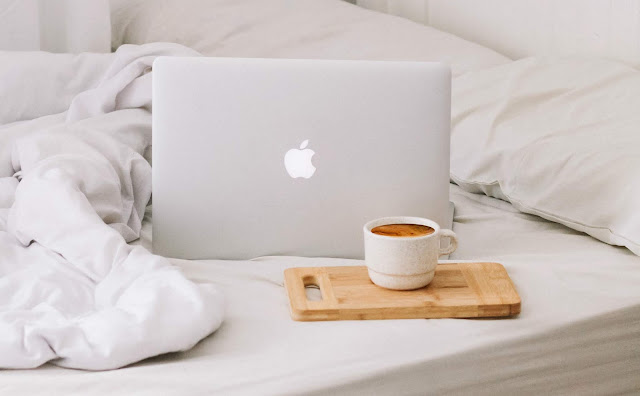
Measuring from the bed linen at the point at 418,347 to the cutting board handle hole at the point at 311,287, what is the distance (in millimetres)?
32

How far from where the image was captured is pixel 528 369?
108cm

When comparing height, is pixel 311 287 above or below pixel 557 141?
below

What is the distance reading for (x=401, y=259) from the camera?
1.08m

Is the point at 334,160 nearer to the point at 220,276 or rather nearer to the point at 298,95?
the point at 298,95

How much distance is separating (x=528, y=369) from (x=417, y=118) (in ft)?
1.16

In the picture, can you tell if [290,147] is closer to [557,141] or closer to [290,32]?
[557,141]

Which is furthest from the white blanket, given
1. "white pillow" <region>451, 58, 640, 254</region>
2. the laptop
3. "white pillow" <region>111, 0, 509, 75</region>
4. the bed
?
"white pillow" <region>451, 58, 640, 254</region>

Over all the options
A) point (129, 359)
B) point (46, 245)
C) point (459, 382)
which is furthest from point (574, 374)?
point (46, 245)

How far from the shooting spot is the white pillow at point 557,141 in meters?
1.30

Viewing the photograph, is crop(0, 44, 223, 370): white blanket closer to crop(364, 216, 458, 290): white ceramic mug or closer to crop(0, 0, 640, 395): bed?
crop(0, 0, 640, 395): bed

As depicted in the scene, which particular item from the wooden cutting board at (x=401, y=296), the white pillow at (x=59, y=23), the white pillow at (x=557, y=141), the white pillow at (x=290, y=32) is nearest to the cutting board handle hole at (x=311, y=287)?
the wooden cutting board at (x=401, y=296)

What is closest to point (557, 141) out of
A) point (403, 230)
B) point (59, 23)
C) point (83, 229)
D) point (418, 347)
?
point (403, 230)

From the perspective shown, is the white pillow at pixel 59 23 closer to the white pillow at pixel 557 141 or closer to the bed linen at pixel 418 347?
the white pillow at pixel 557 141

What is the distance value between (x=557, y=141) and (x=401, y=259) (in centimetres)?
44
